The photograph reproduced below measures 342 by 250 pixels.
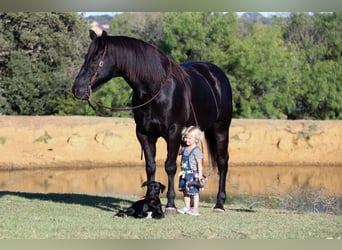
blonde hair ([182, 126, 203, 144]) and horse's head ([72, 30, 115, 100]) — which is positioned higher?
horse's head ([72, 30, 115, 100])

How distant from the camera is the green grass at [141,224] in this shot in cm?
809

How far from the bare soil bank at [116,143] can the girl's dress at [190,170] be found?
1747 centimetres

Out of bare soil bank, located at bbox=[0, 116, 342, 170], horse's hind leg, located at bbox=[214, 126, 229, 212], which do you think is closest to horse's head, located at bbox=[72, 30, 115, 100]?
horse's hind leg, located at bbox=[214, 126, 229, 212]

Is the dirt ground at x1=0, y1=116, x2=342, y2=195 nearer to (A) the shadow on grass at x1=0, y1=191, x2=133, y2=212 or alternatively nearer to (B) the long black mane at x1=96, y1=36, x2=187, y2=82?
(A) the shadow on grass at x1=0, y1=191, x2=133, y2=212

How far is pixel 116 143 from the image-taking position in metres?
28.9

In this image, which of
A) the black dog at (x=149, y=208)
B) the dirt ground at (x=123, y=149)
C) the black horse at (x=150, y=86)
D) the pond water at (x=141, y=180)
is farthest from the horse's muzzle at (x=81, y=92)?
the dirt ground at (x=123, y=149)

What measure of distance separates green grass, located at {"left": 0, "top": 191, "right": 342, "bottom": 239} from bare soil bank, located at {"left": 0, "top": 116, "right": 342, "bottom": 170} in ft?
55.2

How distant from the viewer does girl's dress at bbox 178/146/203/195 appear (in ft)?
32.4

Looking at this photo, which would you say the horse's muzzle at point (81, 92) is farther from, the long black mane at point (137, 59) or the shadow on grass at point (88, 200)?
the shadow on grass at point (88, 200)

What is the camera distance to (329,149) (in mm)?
30234

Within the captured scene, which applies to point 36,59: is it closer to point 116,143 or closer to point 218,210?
point 116,143

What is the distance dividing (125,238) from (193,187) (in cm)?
229

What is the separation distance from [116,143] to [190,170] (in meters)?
19.1
